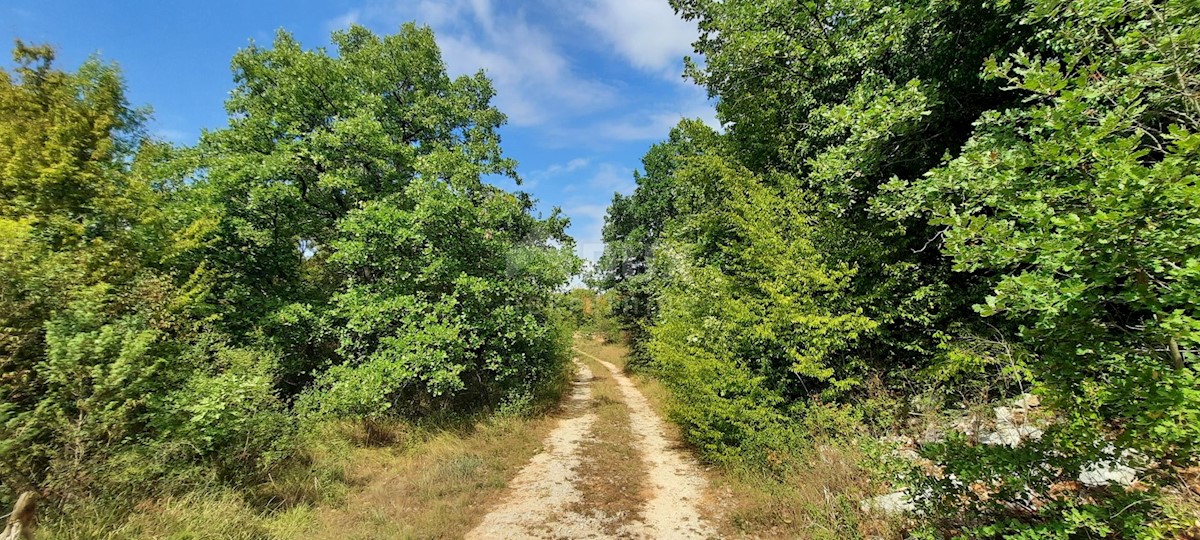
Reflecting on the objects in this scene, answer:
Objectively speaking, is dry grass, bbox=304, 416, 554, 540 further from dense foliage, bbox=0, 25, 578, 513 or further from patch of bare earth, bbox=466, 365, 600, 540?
dense foliage, bbox=0, 25, 578, 513

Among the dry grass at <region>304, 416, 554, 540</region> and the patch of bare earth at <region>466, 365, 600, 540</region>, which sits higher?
the dry grass at <region>304, 416, 554, 540</region>

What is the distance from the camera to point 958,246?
3264 mm

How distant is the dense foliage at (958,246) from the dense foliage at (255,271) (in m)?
5.77

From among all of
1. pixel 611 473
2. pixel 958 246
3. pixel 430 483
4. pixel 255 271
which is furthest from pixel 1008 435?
pixel 255 271

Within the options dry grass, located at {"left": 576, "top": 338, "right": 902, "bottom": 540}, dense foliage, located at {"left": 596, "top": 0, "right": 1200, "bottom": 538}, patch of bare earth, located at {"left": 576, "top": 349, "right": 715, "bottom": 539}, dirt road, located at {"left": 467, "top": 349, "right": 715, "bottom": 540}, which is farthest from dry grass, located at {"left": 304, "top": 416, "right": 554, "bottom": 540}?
dense foliage, located at {"left": 596, "top": 0, "right": 1200, "bottom": 538}

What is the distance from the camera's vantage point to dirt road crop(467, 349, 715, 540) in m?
6.12

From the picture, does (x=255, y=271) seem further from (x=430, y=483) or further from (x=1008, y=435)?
(x=1008, y=435)

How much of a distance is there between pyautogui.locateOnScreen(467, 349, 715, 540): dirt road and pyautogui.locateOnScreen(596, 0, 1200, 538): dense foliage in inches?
51.5

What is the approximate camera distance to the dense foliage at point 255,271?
5.08m

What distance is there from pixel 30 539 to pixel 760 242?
364 inches

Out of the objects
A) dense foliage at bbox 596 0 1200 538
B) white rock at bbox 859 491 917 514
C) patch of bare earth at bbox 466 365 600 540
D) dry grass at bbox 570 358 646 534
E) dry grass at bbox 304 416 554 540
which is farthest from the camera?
dry grass at bbox 570 358 646 534

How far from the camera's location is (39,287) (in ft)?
17.4

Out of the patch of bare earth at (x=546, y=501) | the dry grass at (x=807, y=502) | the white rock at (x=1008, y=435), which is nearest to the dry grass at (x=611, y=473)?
the patch of bare earth at (x=546, y=501)

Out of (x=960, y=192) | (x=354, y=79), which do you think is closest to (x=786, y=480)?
(x=960, y=192)
